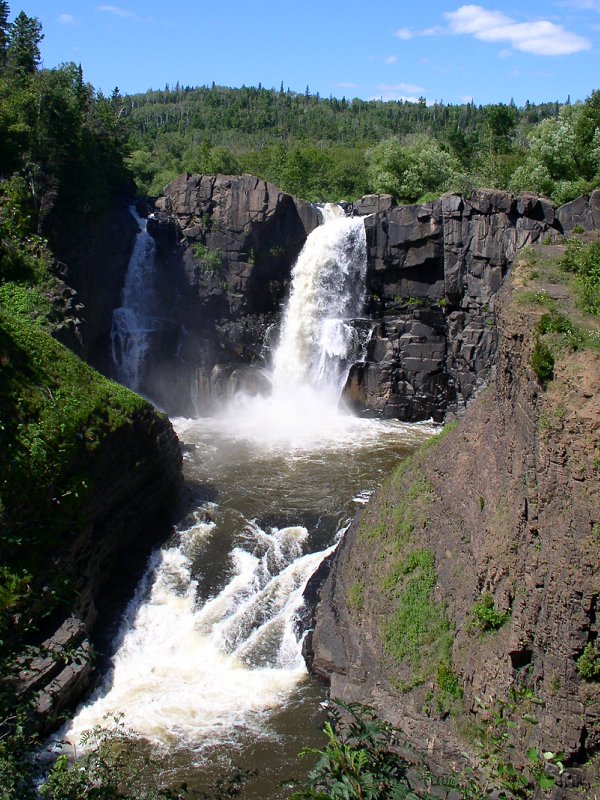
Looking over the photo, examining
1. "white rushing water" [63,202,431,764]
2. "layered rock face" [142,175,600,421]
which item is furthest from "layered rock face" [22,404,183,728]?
"layered rock face" [142,175,600,421]

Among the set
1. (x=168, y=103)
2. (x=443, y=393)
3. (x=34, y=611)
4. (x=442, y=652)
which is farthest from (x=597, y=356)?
(x=168, y=103)

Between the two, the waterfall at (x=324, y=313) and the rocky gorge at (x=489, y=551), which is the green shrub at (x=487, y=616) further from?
the waterfall at (x=324, y=313)

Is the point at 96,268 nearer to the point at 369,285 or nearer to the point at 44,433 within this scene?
the point at 369,285

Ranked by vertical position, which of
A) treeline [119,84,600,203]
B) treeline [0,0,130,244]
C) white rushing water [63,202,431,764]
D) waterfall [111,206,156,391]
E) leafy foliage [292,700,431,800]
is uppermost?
treeline [119,84,600,203]

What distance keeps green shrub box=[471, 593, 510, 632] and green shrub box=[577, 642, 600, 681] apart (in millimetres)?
1804

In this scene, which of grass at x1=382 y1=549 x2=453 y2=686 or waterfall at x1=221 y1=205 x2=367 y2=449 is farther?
waterfall at x1=221 y1=205 x2=367 y2=449

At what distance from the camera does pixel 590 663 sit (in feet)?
37.0

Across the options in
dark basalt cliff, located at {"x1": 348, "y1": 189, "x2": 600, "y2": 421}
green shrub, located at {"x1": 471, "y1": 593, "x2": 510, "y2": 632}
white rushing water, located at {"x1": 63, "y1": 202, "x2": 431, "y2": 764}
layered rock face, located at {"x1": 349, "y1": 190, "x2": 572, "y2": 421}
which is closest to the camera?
green shrub, located at {"x1": 471, "y1": 593, "x2": 510, "y2": 632}

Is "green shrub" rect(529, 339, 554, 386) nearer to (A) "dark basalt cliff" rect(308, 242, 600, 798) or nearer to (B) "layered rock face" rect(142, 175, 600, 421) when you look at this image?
(A) "dark basalt cliff" rect(308, 242, 600, 798)

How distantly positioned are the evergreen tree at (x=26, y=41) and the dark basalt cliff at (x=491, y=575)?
136 feet

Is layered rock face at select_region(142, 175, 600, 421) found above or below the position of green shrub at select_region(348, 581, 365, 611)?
above

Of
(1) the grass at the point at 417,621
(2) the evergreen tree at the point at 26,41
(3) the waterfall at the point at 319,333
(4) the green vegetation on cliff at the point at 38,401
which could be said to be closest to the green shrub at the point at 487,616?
(1) the grass at the point at 417,621

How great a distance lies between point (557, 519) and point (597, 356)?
2.84 metres

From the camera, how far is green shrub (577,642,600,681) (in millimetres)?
11250
